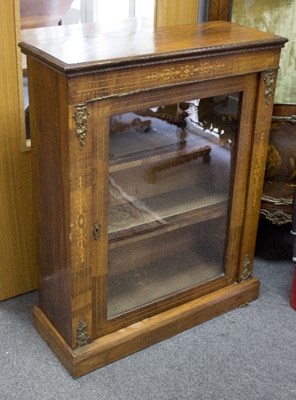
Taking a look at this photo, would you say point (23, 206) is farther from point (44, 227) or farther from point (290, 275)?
point (290, 275)

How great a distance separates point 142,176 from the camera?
147 centimetres

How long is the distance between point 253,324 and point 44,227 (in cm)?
64

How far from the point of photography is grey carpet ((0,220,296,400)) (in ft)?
4.76

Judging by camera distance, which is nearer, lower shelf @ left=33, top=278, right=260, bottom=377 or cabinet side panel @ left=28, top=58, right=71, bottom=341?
cabinet side panel @ left=28, top=58, right=71, bottom=341

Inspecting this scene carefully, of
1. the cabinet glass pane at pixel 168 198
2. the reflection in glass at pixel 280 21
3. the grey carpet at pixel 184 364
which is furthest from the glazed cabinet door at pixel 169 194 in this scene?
the reflection in glass at pixel 280 21

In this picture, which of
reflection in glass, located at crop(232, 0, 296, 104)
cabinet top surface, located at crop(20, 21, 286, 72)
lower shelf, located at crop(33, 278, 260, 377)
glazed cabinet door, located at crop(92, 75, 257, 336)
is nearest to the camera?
cabinet top surface, located at crop(20, 21, 286, 72)

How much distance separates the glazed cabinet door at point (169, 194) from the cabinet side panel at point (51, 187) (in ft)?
0.24

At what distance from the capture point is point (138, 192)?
1.48 meters

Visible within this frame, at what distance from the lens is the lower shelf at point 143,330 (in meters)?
1.49

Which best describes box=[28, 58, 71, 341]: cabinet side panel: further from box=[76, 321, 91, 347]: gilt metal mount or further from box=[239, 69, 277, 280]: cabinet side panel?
box=[239, 69, 277, 280]: cabinet side panel

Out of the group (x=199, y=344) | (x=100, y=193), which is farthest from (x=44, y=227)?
(x=199, y=344)

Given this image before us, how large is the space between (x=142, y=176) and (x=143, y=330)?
1.28ft

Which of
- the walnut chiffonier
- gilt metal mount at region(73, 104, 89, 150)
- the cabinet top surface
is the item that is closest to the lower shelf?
the walnut chiffonier

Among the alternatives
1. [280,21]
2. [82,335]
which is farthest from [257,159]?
[82,335]
